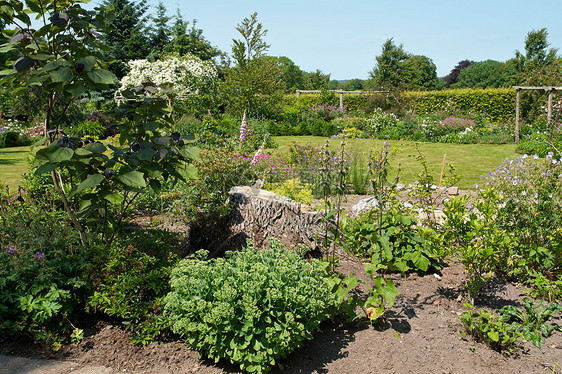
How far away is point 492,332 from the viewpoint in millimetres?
2637

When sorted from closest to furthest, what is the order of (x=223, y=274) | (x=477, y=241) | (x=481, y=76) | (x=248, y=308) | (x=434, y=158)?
(x=248, y=308) → (x=223, y=274) → (x=477, y=241) → (x=434, y=158) → (x=481, y=76)

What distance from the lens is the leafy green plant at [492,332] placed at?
104 inches

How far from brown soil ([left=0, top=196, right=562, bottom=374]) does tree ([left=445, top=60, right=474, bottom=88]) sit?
54.1 meters

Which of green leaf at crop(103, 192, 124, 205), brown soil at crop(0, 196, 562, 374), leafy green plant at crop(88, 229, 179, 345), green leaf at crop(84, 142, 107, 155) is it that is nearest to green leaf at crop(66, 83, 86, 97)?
green leaf at crop(84, 142, 107, 155)

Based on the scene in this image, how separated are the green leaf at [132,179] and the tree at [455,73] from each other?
54752mm

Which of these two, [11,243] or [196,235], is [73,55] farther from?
[196,235]

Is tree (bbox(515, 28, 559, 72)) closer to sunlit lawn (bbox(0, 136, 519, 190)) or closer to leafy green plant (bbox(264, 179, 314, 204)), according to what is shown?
sunlit lawn (bbox(0, 136, 519, 190))

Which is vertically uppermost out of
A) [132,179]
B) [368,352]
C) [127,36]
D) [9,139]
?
[127,36]

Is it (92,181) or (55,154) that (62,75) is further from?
(92,181)

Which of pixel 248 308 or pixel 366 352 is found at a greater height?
pixel 248 308

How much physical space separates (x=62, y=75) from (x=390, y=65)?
21512 millimetres

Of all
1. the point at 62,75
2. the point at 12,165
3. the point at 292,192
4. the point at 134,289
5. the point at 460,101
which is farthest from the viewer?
the point at 460,101

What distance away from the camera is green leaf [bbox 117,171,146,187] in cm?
269

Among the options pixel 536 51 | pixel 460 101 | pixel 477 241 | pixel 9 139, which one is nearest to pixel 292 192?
pixel 477 241
